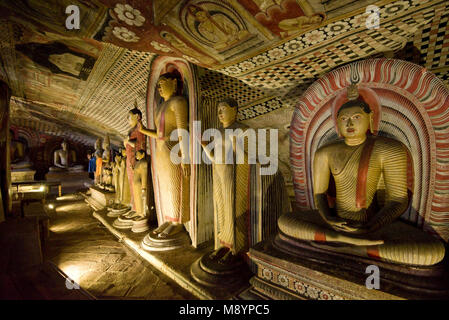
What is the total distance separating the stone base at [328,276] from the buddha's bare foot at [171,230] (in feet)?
4.98

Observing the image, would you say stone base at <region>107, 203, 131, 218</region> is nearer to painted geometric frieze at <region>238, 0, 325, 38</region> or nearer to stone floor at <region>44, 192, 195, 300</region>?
stone floor at <region>44, 192, 195, 300</region>

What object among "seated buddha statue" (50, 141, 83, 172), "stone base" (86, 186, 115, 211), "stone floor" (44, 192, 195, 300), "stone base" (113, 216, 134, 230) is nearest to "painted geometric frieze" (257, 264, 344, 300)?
"stone floor" (44, 192, 195, 300)

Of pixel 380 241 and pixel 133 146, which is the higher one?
pixel 133 146

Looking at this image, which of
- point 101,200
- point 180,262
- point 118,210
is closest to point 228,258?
point 180,262

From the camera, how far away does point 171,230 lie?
10.1 ft

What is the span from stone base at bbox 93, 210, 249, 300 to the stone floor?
6 cm

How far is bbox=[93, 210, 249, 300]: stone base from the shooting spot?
6.61 ft

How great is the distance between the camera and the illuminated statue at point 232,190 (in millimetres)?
2254

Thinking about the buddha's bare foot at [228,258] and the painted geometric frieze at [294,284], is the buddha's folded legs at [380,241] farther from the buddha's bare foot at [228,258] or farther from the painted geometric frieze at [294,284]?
the buddha's bare foot at [228,258]

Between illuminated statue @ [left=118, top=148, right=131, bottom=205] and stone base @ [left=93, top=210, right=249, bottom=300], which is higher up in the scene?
illuminated statue @ [left=118, top=148, right=131, bottom=205]

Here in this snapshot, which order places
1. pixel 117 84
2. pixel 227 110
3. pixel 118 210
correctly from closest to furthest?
pixel 227 110
pixel 118 210
pixel 117 84

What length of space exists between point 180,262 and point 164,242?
46cm

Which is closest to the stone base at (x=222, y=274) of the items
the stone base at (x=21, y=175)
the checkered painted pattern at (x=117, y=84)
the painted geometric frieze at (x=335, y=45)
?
the painted geometric frieze at (x=335, y=45)

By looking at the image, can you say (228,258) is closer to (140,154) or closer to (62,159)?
(140,154)
